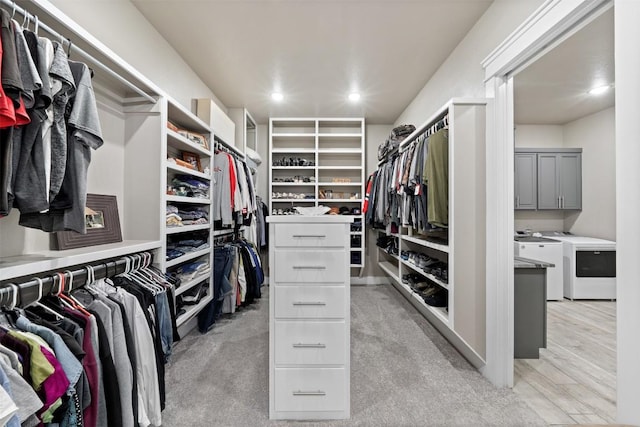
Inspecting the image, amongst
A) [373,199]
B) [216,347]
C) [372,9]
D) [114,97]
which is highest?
[372,9]

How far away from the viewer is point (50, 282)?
1.14m

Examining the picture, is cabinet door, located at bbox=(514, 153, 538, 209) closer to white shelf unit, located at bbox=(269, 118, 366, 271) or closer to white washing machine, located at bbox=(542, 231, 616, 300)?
white washing machine, located at bbox=(542, 231, 616, 300)

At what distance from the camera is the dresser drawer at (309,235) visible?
1569 mm

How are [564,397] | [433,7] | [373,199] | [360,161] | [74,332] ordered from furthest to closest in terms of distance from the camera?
[360,161] < [373,199] < [433,7] < [564,397] < [74,332]

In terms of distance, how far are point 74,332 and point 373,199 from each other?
3.56 m

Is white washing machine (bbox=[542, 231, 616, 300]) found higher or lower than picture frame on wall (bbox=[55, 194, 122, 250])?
lower

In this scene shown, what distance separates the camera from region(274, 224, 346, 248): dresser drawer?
1.57 metres

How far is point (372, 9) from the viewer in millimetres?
2080

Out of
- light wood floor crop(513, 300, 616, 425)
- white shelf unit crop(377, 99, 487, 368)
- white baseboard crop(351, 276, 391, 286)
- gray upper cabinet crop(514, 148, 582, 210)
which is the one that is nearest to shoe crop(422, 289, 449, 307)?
white shelf unit crop(377, 99, 487, 368)

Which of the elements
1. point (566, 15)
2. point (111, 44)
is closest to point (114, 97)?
point (111, 44)

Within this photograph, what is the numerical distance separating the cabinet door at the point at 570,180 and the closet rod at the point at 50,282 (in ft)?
18.5

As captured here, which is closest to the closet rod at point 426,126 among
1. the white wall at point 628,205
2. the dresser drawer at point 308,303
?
the white wall at point 628,205

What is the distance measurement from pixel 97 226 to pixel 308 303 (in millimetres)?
1322

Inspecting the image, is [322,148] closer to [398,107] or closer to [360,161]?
[360,161]
